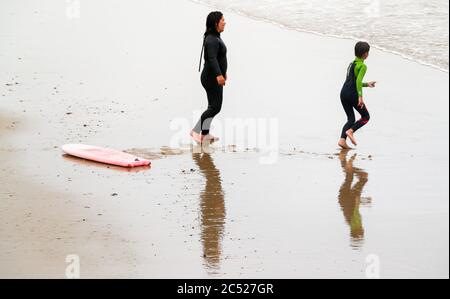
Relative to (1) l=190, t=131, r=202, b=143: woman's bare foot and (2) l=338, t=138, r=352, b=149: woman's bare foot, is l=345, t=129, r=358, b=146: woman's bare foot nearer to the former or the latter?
(2) l=338, t=138, r=352, b=149: woman's bare foot

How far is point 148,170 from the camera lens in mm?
10516

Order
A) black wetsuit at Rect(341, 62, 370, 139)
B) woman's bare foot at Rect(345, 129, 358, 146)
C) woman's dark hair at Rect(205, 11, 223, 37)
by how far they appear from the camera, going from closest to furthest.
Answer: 1. woman's dark hair at Rect(205, 11, 223, 37)
2. woman's bare foot at Rect(345, 129, 358, 146)
3. black wetsuit at Rect(341, 62, 370, 139)

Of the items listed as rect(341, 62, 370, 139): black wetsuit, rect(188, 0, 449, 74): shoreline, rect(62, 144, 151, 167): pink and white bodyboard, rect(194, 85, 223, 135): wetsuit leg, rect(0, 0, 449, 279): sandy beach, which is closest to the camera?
rect(0, 0, 449, 279): sandy beach

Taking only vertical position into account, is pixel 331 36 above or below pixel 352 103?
above

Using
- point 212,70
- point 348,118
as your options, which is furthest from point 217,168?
point 348,118

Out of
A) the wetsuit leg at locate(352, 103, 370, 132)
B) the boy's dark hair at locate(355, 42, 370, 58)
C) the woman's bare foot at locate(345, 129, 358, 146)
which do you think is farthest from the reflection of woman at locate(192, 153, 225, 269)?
the boy's dark hair at locate(355, 42, 370, 58)

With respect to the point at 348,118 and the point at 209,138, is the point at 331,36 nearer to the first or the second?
the point at 348,118

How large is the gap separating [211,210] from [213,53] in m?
3.24

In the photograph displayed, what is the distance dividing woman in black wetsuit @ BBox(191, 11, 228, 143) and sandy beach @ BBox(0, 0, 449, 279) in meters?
0.27

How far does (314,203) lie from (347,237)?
116 cm

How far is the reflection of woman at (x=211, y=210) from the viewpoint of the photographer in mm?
7703

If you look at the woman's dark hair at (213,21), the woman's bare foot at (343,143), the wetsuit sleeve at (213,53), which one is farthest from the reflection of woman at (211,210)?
the woman's bare foot at (343,143)

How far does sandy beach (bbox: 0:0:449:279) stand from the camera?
300 inches

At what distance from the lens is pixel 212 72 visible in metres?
11.8
